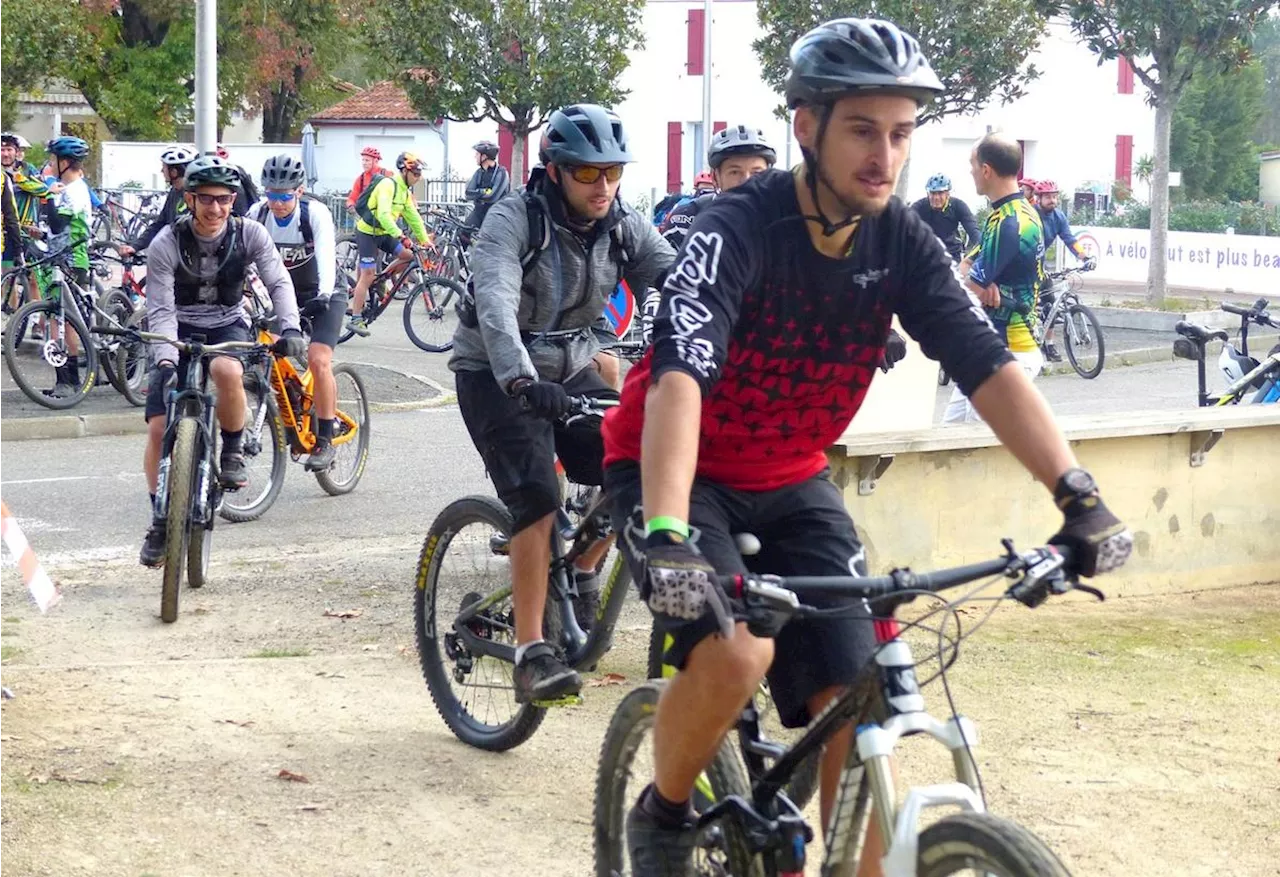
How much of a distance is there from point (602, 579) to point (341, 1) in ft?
143

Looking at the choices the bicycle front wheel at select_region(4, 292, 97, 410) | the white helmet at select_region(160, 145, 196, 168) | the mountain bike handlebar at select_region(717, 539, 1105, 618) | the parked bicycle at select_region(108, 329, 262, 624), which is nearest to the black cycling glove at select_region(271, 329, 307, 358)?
the parked bicycle at select_region(108, 329, 262, 624)

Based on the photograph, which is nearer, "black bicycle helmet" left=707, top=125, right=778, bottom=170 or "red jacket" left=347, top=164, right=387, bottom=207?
"black bicycle helmet" left=707, top=125, right=778, bottom=170

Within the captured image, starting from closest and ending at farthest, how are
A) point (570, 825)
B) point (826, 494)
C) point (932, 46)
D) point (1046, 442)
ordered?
point (1046, 442)
point (826, 494)
point (570, 825)
point (932, 46)

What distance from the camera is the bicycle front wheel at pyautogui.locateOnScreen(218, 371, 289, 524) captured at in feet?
32.2

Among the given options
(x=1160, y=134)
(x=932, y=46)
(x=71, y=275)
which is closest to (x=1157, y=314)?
(x=1160, y=134)

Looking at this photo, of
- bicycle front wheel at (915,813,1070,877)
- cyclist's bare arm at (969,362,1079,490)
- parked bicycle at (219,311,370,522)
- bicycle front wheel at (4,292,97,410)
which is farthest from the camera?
bicycle front wheel at (4,292,97,410)

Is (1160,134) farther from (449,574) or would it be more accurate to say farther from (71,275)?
(449,574)

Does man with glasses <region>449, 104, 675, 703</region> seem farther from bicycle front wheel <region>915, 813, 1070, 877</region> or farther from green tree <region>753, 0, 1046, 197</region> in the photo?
green tree <region>753, 0, 1046, 197</region>

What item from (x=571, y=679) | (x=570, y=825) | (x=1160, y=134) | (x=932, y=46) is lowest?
(x=570, y=825)

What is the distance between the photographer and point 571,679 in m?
5.33

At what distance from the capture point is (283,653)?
6961 mm

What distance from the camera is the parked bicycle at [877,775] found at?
299cm

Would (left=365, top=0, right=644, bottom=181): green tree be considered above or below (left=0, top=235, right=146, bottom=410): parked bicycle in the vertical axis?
above

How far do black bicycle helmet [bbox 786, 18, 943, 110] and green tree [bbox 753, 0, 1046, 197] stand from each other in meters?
29.1
